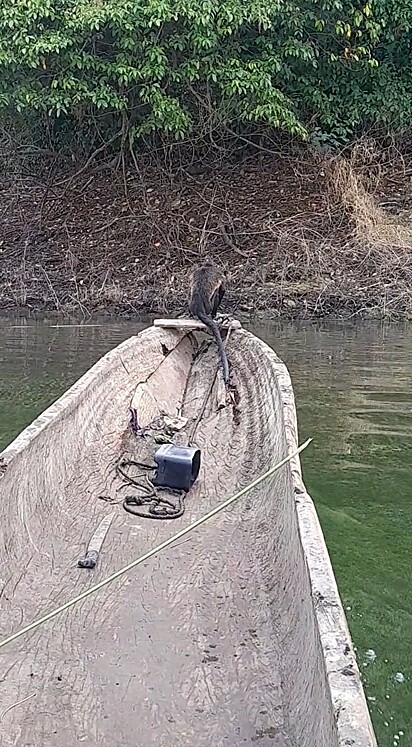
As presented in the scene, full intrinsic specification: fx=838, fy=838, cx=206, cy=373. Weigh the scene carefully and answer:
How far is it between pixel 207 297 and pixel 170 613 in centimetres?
394

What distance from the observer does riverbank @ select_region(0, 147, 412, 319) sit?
34.6ft

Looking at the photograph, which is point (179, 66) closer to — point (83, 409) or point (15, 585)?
point (83, 409)

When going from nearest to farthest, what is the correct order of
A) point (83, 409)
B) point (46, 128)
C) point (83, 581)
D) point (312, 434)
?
1. point (83, 581)
2. point (83, 409)
3. point (312, 434)
4. point (46, 128)

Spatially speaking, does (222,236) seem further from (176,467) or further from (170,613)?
(170,613)

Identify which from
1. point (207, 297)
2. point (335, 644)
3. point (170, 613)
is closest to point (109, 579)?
point (170, 613)

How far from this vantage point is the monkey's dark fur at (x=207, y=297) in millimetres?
5867

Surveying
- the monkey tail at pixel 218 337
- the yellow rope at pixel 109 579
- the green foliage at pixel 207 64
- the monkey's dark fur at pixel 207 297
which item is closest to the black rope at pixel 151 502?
the yellow rope at pixel 109 579

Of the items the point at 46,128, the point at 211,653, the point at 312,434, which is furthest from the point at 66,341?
the point at 211,653

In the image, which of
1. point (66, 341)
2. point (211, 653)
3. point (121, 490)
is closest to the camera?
point (211, 653)

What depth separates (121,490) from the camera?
11.6ft

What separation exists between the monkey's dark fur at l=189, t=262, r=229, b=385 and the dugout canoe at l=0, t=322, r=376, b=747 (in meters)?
2.04

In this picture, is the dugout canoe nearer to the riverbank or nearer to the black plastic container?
the black plastic container

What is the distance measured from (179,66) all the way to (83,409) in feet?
27.4

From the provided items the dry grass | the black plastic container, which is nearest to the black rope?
the black plastic container
